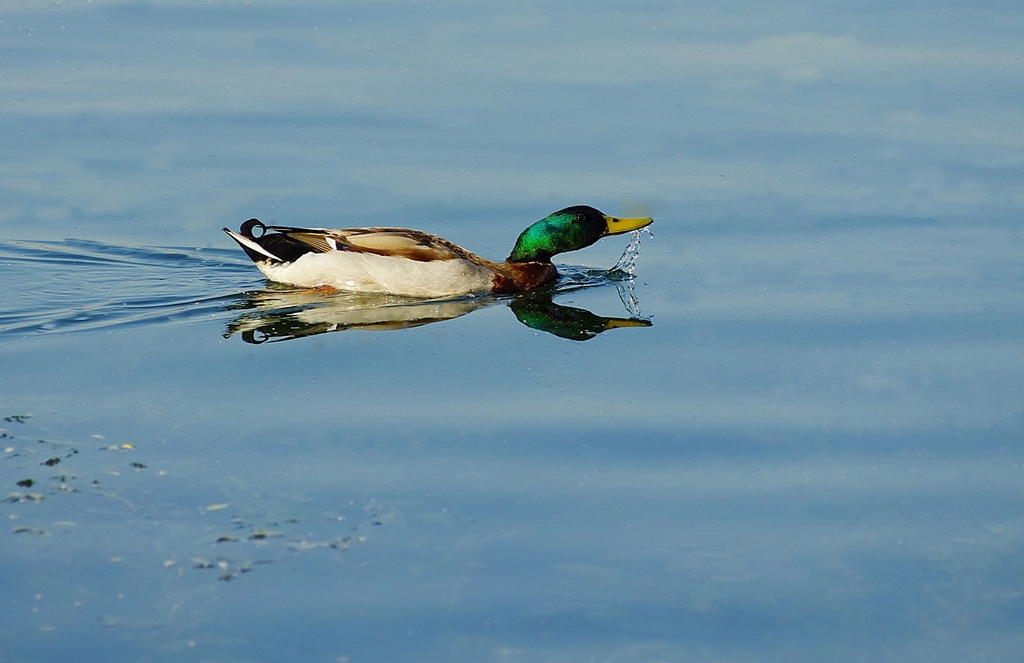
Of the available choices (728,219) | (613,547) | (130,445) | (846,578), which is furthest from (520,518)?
(728,219)

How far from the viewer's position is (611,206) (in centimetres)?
1246

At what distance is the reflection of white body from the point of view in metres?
11.0

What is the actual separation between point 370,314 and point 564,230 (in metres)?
1.86

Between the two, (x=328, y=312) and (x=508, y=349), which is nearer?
(x=508, y=349)

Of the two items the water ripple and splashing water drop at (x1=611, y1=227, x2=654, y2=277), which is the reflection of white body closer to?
the water ripple

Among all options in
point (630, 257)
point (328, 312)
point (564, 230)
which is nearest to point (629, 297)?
point (564, 230)

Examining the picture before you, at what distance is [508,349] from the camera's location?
9.63 m

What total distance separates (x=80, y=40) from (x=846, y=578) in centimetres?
1290

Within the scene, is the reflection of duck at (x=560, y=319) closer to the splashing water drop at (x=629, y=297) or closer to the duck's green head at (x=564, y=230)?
the splashing water drop at (x=629, y=297)

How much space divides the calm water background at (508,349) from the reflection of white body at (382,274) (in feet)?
1.20

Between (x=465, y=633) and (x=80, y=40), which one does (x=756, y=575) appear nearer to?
(x=465, y=633)

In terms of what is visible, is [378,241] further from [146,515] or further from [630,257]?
[146,515]

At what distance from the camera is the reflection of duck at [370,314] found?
1010cm

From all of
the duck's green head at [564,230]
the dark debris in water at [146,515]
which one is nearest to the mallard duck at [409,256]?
the duck's green head at [564,230]
